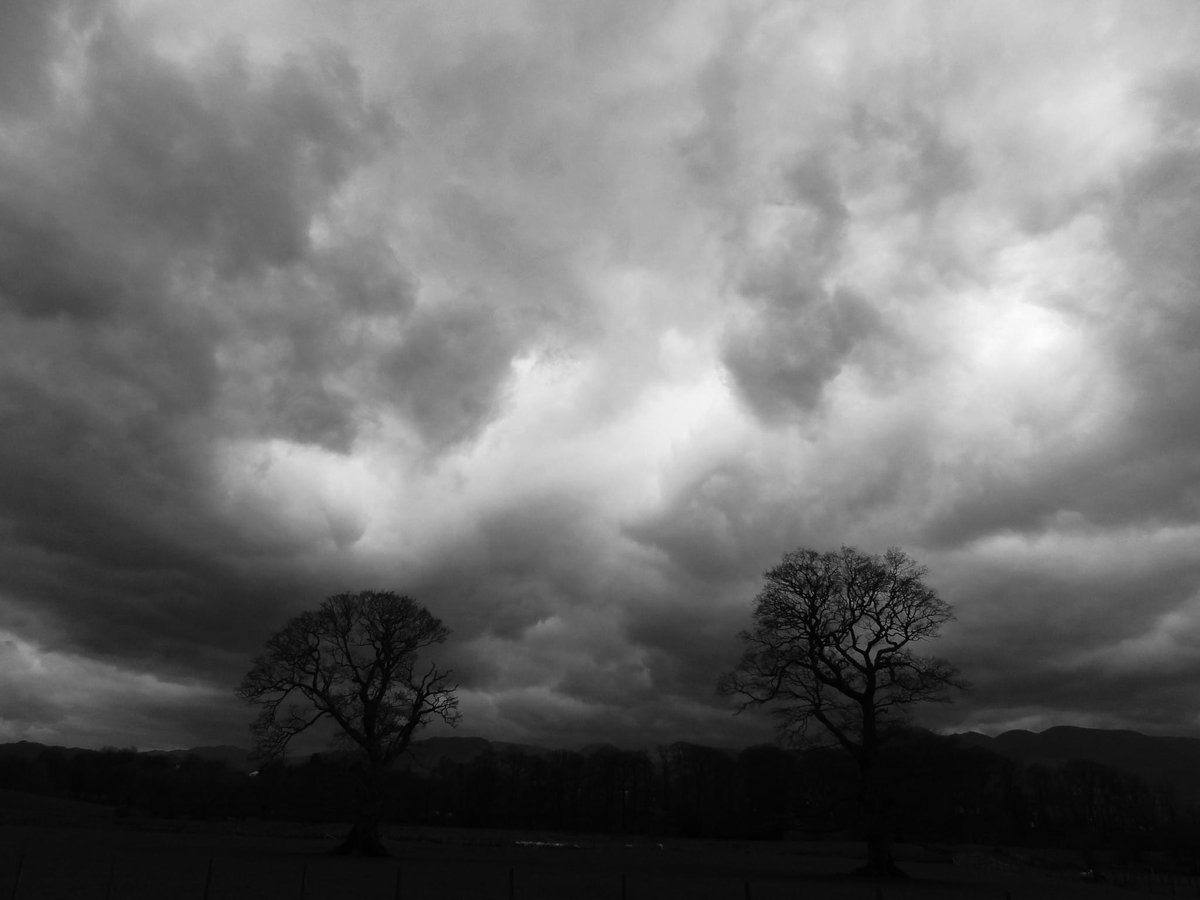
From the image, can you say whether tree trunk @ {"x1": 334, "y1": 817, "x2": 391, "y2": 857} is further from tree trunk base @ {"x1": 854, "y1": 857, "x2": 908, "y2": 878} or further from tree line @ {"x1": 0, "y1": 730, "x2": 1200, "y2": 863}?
tree line @ {"x1": 0, "y1": 730, "x2": 1200, "y2": 863}

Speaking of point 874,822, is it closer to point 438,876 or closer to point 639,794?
point 438,876

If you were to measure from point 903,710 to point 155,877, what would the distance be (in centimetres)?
3785

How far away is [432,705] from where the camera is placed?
5538cm

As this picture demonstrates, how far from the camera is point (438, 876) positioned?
1612 inches

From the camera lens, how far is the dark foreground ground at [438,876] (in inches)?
1257

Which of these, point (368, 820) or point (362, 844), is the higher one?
point (368, 820)

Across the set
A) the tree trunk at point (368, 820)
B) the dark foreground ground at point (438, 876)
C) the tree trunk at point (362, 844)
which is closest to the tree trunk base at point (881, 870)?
the dark foreground ground at point (438, 876)

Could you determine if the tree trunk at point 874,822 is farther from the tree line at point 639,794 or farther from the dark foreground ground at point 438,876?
the tree line at point 639,794

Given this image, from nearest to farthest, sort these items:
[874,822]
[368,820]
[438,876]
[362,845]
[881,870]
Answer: [438,876]
[874,822]
[881,870]
[368,820]
[362,845]

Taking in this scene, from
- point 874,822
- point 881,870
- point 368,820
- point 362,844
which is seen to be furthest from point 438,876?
point 881,870

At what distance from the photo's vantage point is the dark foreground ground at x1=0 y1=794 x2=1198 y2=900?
31.9m

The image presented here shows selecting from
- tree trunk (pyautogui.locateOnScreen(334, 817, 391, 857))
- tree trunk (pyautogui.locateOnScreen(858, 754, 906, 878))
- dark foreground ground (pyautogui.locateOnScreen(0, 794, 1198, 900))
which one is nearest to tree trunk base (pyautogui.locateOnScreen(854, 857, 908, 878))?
tree trunk (pyautogui.locateOnScreen(858, 754, 906, 878))

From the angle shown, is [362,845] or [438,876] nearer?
[438,876]

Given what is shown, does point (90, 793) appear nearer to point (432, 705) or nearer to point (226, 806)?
point (226, 806)
